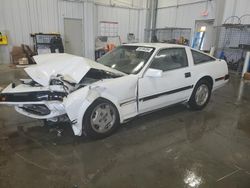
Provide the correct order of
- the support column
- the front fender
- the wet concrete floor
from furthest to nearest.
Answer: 1. the support column
2. the front fender
3. the wet concrete floor

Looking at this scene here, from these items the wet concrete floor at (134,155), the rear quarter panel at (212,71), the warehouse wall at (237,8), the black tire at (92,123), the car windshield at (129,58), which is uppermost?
the warehouse wall at (237,8)

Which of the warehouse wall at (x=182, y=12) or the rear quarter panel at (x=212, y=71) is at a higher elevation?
the warehouse wall at (x=182, y=12)

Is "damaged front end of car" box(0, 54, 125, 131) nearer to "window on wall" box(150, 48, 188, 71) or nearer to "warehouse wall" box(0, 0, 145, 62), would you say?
"window on wall" box(150, 48, 188, 71)

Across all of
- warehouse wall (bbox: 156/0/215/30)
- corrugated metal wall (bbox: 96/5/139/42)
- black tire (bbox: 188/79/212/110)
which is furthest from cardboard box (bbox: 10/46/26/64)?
black tire (bbox: 188/79/212/110)

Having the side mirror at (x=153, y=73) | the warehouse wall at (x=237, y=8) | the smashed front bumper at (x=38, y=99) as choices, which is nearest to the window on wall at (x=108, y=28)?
the warehouse wall at (x=237, y=8)

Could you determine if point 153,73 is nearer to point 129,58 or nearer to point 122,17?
point 129,58

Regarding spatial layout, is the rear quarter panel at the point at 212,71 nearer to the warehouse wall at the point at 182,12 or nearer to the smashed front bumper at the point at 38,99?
the smashed front bumper at the point at 38,99

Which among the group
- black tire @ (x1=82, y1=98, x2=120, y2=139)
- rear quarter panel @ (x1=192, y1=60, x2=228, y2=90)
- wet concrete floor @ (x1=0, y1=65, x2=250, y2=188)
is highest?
rear quarter panel @ (x1=192, y1=60, x2=228, y2=90)

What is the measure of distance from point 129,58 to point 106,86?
0.95 m

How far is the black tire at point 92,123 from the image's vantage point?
249cm

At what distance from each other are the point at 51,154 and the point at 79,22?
933 cm

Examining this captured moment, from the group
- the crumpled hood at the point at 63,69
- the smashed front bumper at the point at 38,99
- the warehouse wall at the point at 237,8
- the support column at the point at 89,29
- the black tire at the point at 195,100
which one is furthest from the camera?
the support column at the point at 89,29

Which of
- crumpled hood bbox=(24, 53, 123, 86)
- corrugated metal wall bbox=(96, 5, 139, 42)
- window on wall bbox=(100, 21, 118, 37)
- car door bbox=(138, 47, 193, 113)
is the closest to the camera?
crumpled hood bbox=(24, 53, 123, 86)

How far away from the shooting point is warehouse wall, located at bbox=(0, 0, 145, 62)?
8766 millimetres
